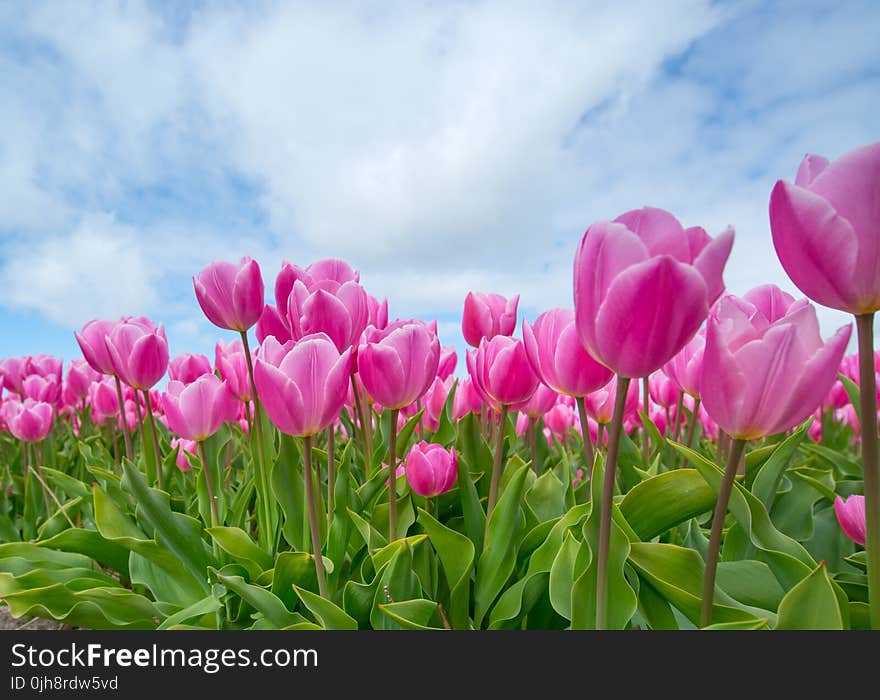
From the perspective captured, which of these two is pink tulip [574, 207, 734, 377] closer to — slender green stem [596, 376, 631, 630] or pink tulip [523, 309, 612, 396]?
slender green stem [596, 376, 631, 630]

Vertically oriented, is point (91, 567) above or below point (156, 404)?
below

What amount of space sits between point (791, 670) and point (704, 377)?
1.70 ft

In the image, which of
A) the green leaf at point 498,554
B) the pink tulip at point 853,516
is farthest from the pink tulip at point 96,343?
the pink tulip at point 853,516

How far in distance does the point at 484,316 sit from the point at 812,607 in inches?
49.8

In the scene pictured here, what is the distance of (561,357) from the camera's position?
1198mm

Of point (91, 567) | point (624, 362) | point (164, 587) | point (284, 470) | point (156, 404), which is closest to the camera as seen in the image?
point (624, 362)

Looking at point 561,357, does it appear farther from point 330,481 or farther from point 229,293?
point 229,293

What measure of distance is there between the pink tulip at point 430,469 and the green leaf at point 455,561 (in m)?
0.14

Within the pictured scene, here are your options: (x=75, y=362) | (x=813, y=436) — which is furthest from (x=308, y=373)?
(x=813, y=436)

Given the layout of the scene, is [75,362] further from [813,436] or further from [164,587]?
[813,436]

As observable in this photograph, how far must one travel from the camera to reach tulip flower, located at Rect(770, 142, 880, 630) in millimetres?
801

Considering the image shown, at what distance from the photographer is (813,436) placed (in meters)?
4.30

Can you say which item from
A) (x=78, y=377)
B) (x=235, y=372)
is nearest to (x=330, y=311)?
(x=235, y=372)

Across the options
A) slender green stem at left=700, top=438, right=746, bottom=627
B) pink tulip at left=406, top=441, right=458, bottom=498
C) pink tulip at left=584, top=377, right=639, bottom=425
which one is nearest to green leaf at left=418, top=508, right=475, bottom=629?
pink tulip at left=406, top=441, right=458, bottom=498
